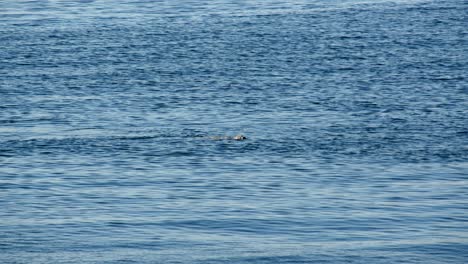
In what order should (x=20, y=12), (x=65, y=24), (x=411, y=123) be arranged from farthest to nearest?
(x=20, y=12) → (x=65, y=24) → (x=411, y=123)

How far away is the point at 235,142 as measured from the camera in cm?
5659

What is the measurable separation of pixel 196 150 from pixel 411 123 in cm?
1110

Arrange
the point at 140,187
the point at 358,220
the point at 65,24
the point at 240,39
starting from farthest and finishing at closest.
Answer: the point at 65,24, the point at 240,39, the point at 140,187, the point at 358,220

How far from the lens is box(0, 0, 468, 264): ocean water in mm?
42406

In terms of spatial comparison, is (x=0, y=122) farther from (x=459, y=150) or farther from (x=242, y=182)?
(x=459, y=150)

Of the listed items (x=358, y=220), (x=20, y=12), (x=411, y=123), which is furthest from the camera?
(x=20, y=12)

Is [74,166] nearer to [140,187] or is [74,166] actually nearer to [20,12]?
[140,187]

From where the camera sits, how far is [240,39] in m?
88.2

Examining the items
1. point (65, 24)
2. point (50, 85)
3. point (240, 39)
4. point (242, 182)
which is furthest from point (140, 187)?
point (65, 24)

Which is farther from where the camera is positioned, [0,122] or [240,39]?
[240,39]

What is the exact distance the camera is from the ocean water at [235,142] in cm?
4241

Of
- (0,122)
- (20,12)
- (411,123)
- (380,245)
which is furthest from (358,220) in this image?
(20,12)

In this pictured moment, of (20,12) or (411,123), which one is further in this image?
(20,12)

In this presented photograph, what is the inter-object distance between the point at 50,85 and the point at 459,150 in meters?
25.8
